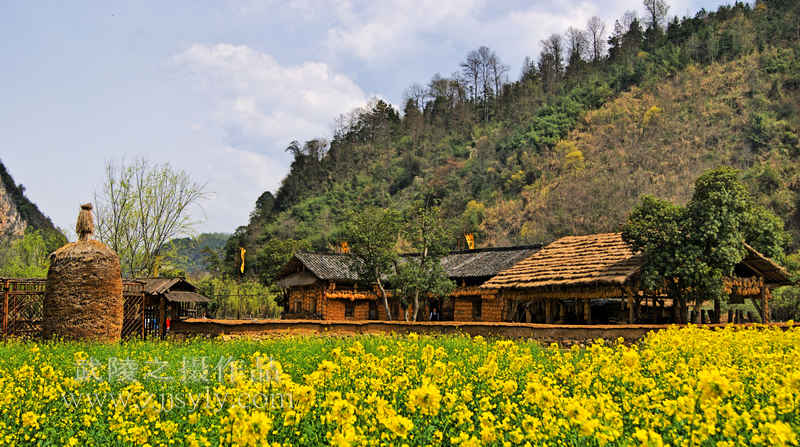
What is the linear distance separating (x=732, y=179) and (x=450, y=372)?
535 inches

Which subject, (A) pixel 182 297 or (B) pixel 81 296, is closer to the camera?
(B) pixel 81 296

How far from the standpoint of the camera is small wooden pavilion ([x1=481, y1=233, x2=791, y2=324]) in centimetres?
1773

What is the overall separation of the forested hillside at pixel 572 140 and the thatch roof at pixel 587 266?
679 inches

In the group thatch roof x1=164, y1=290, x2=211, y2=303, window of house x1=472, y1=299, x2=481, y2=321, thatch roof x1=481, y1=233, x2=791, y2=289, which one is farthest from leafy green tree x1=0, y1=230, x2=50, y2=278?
thatch roof x1=481, y1=233, x2=791, y2=289

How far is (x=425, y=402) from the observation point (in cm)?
427

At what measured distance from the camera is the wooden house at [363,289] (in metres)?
27.9

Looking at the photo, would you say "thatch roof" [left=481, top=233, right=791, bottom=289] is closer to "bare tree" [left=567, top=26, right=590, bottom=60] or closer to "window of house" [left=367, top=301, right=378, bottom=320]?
"window of house" [left=367, top=301, right=378, bottom=320]

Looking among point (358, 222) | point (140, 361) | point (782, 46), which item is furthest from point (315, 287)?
point (782, 46)

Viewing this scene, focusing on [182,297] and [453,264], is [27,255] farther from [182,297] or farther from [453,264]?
[453,264]

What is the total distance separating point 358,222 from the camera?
24.4 metres

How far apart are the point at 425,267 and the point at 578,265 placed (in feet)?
23.5

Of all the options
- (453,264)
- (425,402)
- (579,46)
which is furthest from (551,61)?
(425,402)

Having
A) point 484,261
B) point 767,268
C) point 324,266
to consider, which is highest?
point 484,261

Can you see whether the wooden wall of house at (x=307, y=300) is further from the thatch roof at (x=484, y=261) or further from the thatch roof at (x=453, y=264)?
the thatch roof at (x=484, y=261)
